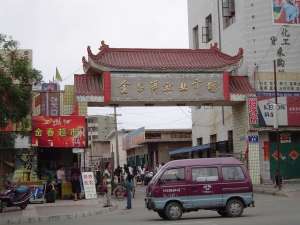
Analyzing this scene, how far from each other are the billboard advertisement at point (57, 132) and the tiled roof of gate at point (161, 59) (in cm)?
Answer: 421

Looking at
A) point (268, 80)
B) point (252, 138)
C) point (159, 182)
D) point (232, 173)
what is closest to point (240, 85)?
point (268, 80)

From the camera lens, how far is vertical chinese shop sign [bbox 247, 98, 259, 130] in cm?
3139

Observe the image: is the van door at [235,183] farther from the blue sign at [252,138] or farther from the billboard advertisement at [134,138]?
the billboard advertisement at [134,138]

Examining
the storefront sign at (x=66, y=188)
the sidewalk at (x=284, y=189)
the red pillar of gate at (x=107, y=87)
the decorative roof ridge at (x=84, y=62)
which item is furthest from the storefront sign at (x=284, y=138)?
the storefront sign at (x=66, y=188)

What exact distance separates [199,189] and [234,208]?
122 centimetres

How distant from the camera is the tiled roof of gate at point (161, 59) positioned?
99.6 ft

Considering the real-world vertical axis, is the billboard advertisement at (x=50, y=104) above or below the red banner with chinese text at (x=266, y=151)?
above

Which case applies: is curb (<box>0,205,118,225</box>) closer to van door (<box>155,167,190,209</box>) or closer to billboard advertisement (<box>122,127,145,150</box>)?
van door (<box>155,167,190,209</box>)

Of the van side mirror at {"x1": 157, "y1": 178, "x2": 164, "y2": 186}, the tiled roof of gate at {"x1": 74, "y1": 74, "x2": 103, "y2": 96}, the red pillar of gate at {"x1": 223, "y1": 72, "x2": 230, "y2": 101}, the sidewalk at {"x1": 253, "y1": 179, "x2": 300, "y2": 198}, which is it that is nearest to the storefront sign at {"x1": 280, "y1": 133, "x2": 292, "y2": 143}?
the sidewalk at {"x1": 253, "y1": 179, "x2": 300, "y2": 198}

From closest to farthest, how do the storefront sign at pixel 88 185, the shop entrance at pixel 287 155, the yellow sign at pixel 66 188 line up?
the storefront sign at pixel 88 185, the yellow sign at pixel 66 188, the shop entrance at pixel 287 155

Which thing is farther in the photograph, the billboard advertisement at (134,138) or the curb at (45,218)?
the billboard advertisement at (134,138)

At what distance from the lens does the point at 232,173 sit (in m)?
16.7

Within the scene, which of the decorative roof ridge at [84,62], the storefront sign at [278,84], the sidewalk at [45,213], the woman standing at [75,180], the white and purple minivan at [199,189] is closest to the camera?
the white and purple minivan at [199,189]

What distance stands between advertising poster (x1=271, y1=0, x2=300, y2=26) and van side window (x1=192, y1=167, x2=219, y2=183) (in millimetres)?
16917
